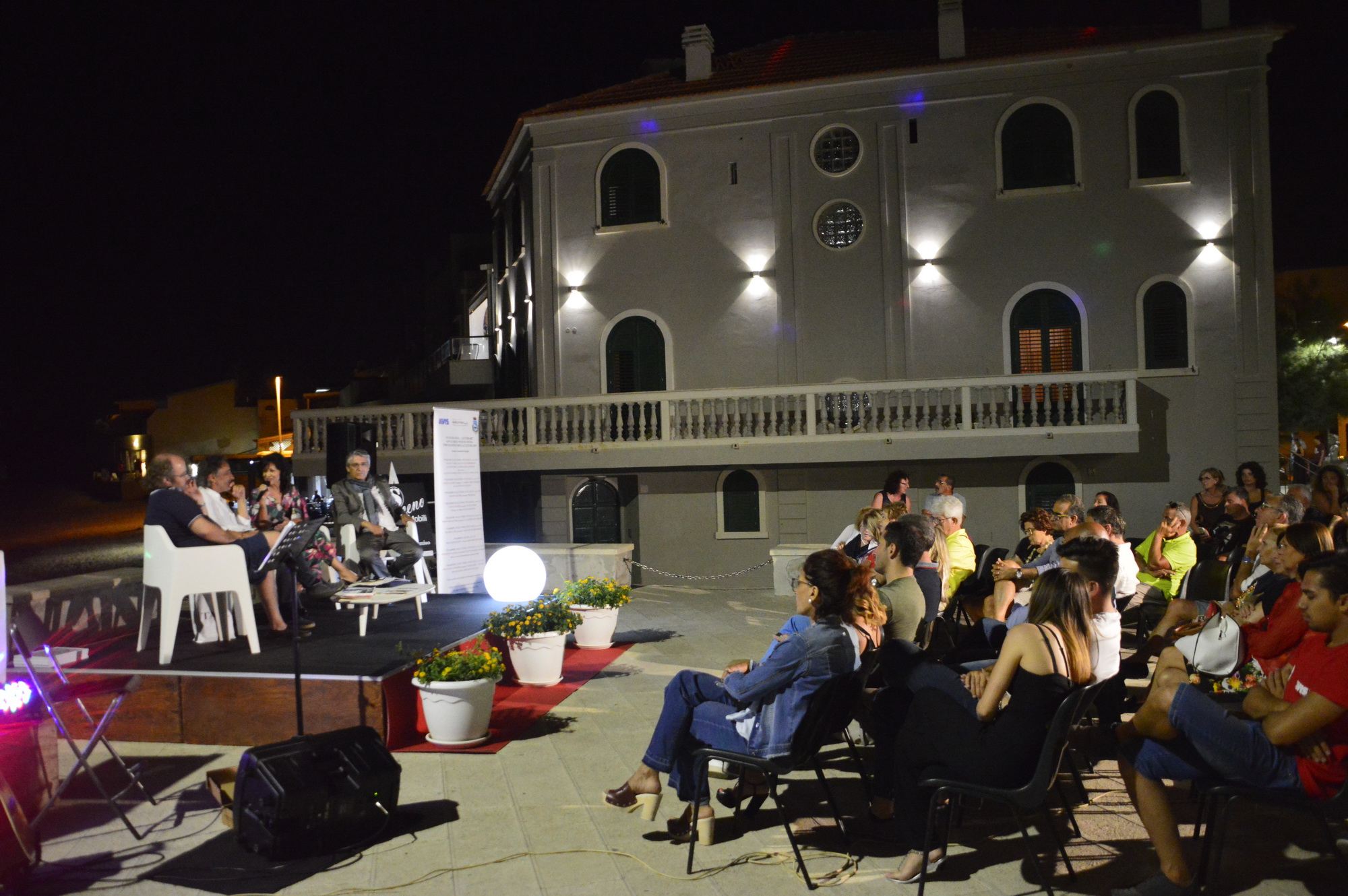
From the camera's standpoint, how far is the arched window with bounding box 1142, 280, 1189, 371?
16.5m

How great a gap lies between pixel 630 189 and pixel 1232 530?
12.5 m

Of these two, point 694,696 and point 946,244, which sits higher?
point 946,244

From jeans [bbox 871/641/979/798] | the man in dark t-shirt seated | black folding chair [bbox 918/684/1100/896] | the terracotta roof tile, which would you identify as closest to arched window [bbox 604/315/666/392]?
the terracotta roof tile

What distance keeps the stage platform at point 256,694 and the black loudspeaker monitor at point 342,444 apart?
14.4 feet

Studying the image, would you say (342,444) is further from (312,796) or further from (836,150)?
(836,150)

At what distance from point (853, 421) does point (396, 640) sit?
10410 millimetres

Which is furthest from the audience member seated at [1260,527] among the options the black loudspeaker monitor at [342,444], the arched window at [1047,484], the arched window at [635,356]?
the arched window at [635,356]

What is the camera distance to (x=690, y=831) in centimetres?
465

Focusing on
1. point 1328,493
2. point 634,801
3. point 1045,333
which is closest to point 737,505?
point 1045,333

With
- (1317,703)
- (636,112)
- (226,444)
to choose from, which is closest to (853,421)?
(636,112)

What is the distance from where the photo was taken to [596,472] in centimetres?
1769

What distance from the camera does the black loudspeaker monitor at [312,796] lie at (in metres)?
4.32

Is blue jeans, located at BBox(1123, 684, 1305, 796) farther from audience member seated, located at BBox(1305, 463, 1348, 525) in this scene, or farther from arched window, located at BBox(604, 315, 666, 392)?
arched window, located at BBox(604, 315, 666, 392)

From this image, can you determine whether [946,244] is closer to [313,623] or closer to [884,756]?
[313,623]
